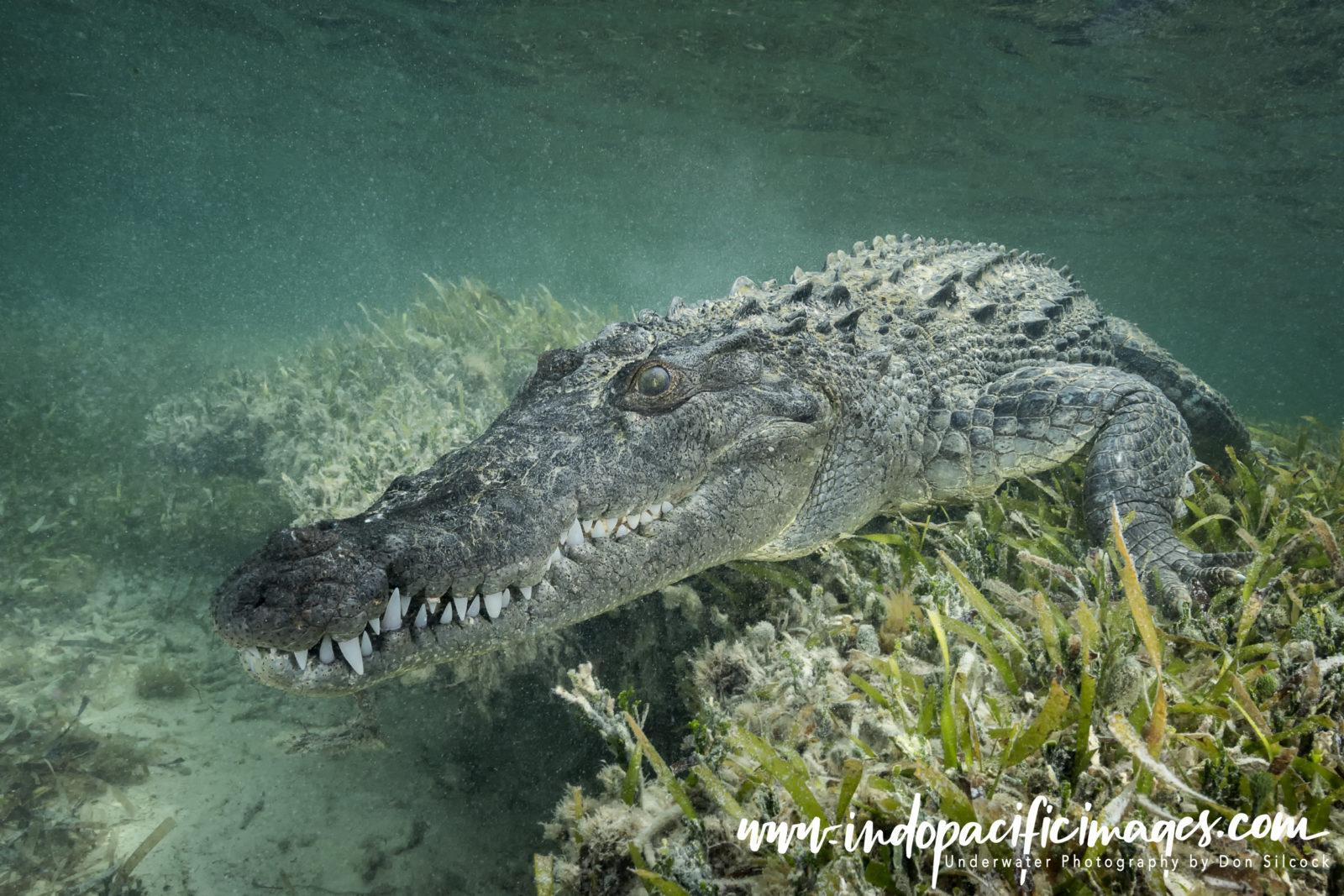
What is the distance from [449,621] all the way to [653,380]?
→ 122cm

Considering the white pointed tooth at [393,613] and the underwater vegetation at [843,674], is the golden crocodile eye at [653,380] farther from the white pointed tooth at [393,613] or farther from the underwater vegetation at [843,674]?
the white pointed tooth at [393,613]

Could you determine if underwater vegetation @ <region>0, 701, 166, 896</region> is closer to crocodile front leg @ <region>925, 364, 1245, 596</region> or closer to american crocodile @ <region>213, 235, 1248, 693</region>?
american crocodile @ <region>213, 235, 1248, 693</region>

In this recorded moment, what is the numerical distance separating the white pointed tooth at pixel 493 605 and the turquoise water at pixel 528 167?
51.0 inches

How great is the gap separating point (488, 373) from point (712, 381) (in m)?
4.26

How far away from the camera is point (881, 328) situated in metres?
3.51

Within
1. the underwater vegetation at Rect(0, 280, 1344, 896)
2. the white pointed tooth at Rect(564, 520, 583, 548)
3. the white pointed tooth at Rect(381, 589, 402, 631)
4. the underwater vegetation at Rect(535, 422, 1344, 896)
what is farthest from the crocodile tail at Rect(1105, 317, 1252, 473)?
the white pointed tooth at Rect(381, 589, 402, 631)

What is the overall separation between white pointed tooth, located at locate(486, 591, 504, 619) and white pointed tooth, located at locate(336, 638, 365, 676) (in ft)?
1.18

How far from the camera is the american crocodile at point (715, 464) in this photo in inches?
66.8

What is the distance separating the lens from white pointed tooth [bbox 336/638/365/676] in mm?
1649

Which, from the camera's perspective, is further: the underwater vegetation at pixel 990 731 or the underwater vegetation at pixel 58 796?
the underwater vegetation at pixel 58 796

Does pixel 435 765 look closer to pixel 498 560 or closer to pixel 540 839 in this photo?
pixel 540 839

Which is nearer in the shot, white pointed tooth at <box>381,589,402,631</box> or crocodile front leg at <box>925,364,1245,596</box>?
white pointed tooth at <box>381,589,402,631</box>

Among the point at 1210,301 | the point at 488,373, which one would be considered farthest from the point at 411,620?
the point at 1210,301

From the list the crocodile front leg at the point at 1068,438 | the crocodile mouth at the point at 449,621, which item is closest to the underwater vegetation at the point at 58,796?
the crocodile mouth at the point at 449,621
